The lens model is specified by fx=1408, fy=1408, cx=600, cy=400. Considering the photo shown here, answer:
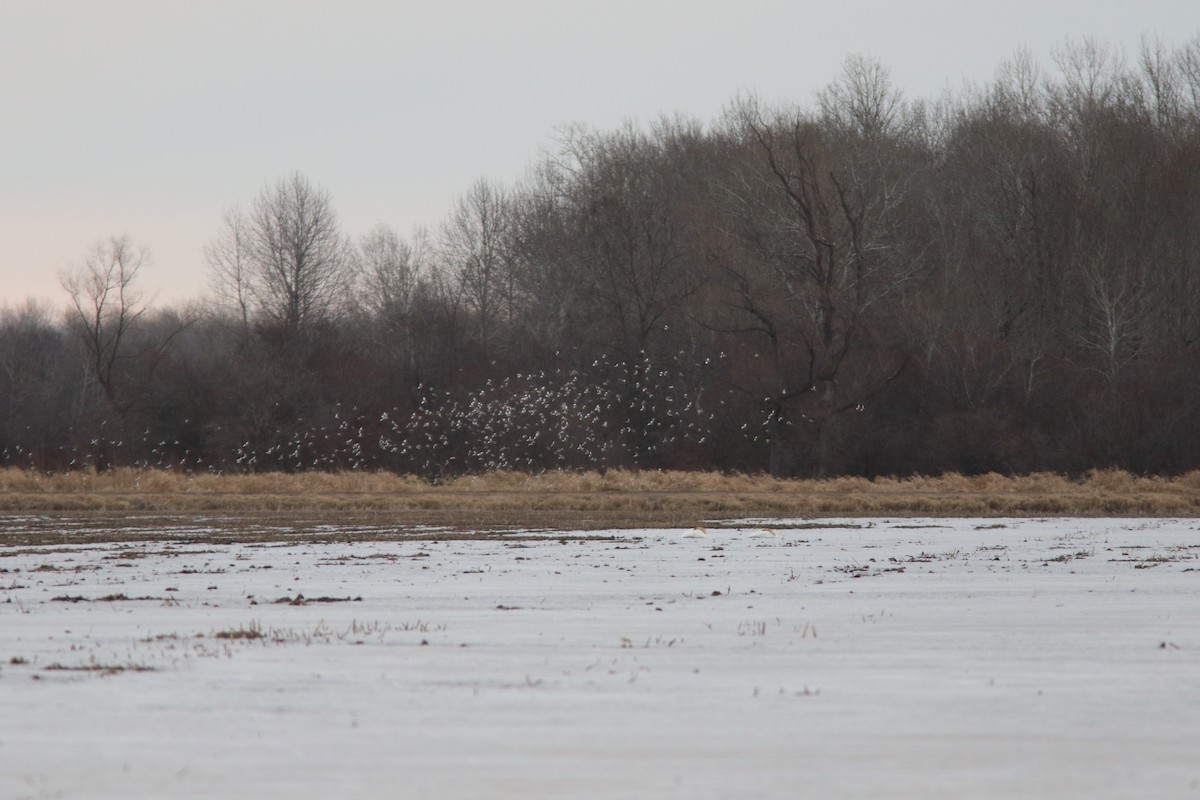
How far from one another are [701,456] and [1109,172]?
19.8 metres

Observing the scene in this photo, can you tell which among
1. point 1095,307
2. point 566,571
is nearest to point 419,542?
point 566,571

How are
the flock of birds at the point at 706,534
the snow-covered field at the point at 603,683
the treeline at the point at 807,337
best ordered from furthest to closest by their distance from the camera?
the treeline at the point at 807,337
the flock of birds at the point at 706,534
the snow-covered field at the point at 603,683

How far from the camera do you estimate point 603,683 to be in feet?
28.1

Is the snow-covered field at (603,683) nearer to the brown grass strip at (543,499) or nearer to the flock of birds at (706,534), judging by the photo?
the flock of birds at (706,534)

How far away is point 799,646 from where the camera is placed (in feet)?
33.6

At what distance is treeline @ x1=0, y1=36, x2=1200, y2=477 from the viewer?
4700cm

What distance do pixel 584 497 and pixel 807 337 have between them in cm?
1577

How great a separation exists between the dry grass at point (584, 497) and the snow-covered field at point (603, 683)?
1340 centimetres

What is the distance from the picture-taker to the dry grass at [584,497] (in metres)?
32.7

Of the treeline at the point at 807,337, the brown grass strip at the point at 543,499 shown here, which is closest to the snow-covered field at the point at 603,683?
the brown grass strip at the point at 543,499

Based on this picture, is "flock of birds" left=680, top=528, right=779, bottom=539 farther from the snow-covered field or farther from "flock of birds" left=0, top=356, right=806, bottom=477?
"flock of birds" left=0, top=356, right=806, bottom=477

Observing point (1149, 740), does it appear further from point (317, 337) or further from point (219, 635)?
point (317, 337)

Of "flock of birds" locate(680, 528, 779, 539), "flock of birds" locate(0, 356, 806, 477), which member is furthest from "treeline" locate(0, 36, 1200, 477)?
"flock of birds" locate(680, 528, 779, 539)

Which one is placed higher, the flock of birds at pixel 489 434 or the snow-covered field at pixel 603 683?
the flock of birds at pixel 489 434
